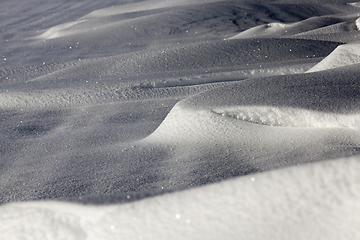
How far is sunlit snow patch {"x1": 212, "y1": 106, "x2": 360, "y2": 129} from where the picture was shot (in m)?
0.58

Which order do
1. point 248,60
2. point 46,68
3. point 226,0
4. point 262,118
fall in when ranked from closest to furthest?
point 262,118 < point 248,60 < point 46,68 < point 226,0

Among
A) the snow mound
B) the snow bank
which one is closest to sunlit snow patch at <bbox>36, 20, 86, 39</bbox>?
the snow mound

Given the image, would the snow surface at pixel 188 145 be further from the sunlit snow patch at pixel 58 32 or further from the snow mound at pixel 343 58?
the sunlit snow patch at pixel 58 32

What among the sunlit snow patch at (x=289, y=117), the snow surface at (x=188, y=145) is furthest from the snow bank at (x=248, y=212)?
the sunlit snow patch at (x=289, y=117)

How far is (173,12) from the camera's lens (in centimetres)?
195

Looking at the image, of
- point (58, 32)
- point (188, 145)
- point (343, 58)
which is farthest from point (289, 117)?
point (58, 32)

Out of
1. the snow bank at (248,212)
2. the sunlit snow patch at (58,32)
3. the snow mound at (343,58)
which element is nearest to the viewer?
the snow bank at (248,212)

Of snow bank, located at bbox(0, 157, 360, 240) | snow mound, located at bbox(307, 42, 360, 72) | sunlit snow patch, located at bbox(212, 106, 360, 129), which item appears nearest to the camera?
snow bank, located at bbox(0, 157, 360, 240)

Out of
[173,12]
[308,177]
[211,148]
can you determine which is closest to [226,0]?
[173,12]

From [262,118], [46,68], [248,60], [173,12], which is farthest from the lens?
[173,12]

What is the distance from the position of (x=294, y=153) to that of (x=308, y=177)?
0.27 feet

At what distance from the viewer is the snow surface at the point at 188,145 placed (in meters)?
0.43

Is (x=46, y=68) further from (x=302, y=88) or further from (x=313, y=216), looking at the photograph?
(x=313, y=216)

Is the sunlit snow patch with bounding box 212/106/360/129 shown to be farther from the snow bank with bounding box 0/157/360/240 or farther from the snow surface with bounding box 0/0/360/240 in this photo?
the snow bank with bounding box 0/157/360/240
